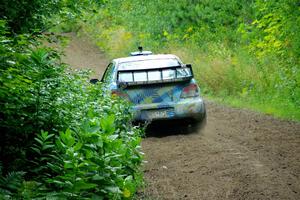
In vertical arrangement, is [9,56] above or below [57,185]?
above

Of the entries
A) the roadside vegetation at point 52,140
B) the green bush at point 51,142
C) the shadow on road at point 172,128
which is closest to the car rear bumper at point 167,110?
the shadow on road at point 172,128

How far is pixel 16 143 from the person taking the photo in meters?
7.16

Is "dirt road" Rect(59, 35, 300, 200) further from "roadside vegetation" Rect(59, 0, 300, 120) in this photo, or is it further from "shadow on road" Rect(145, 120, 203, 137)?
"roadside vegetation" Rect(59, 0, 300, 120)

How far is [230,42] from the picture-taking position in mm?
24375

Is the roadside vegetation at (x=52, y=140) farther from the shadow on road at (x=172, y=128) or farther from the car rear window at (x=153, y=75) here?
the shadow on road at (x=172, y=128)

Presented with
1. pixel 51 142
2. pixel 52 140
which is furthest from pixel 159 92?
pixel 51 142

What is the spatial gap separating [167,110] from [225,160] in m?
2.58

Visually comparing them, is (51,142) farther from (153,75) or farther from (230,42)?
(230,42)

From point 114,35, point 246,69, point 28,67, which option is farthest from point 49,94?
point 114,35

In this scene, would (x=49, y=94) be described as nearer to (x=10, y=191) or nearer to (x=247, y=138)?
(x=10, y=191)

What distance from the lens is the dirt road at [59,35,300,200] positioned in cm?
795

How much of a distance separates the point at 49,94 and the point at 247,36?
A: 1593 cm

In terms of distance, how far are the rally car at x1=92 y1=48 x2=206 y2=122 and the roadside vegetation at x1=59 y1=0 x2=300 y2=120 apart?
4.84 ft

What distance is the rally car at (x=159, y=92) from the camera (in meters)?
11.8
